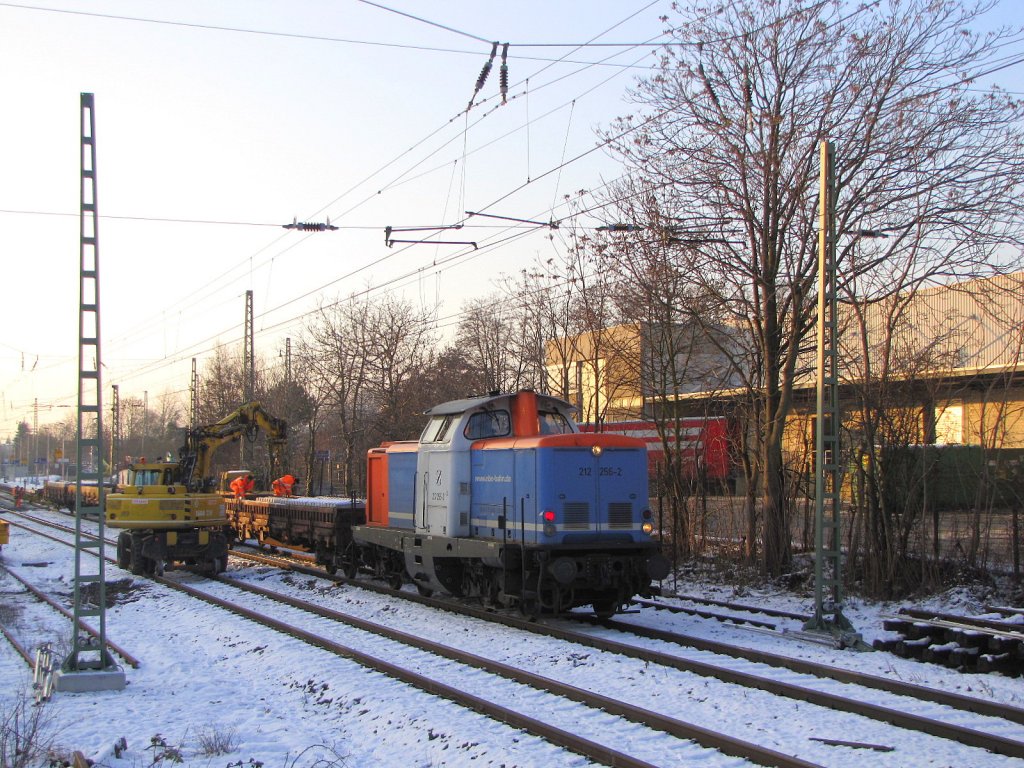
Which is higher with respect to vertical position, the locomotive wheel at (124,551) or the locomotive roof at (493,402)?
the locomotive roof at (493,402)

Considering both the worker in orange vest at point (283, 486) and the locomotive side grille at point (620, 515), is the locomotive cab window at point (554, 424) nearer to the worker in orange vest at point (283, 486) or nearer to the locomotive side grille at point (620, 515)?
the locomotive side grille at point (620, 515)

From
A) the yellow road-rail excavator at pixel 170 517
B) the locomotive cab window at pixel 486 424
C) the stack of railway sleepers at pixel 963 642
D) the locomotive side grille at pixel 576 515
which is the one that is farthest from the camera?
the yellow road-rail excavator at pixel 170 517

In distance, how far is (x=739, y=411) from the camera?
58.6ft

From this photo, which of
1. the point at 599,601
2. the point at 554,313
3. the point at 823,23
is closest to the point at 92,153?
the point at 599,601

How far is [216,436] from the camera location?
21453mm

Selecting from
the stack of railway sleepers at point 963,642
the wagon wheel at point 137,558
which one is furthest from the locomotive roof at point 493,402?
the wagon wheel at point 137,558

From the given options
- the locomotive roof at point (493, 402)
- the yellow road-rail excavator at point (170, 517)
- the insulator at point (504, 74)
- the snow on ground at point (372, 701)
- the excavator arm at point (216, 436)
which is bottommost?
the snow on ground at point (372, 701)

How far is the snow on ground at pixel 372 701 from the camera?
6992 mm

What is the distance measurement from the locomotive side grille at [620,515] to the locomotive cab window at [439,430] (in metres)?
2.93

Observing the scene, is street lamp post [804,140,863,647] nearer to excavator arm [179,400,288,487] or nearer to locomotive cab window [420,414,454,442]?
locomotive cab window [420,414,454,442]

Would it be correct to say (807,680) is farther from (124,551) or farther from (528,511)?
(124,551)

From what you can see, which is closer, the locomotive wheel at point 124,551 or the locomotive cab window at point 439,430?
the locomotive cab window at point 439,430

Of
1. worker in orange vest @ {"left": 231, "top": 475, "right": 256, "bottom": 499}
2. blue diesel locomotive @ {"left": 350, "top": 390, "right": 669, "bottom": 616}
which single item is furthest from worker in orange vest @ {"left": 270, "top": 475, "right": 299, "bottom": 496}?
blue diesel locomotive @ {"left": 350, "top": 390, "right": 669, "bottom": 616}

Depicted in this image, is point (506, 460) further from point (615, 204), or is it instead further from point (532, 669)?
point (615, 204)
